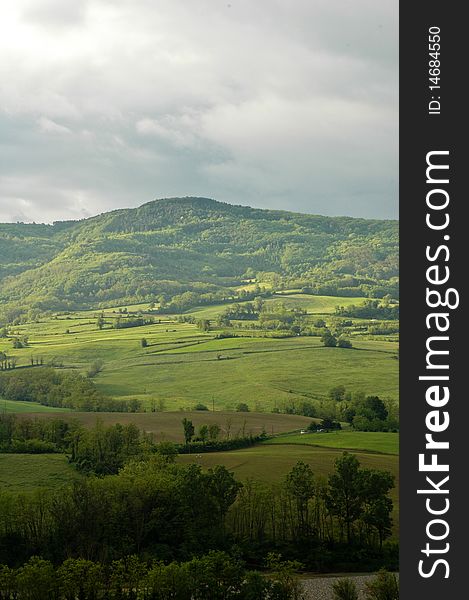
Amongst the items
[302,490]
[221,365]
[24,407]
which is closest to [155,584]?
[302,490]

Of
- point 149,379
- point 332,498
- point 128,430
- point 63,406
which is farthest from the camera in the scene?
point 149,379

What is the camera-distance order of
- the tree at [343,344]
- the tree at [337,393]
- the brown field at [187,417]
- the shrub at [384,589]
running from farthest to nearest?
the tree at [343,344], the tree at [337,393], the brown field at [187,417], the shrub at [384,589]

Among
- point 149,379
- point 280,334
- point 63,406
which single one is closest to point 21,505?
point 63,406

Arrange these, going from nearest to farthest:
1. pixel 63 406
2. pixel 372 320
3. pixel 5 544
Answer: pixel 5 544 → pixel 63 406 → pixel 372 320

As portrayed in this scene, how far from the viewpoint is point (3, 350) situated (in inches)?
6196

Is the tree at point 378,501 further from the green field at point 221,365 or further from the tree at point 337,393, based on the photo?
the tree at point 337,393

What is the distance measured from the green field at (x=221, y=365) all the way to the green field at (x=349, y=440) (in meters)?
24.8

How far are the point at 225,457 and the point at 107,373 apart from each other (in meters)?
68.2

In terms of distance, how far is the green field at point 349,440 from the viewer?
69.9m

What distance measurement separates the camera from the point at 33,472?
6128cm

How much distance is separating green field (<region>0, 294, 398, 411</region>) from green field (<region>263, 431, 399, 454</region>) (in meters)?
24.8

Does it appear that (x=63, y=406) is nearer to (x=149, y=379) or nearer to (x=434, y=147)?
(x=149, y=379)

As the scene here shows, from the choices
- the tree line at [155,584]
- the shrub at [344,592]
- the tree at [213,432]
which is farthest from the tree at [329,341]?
the shrub at [344,592]

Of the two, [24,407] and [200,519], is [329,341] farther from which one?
[200,519]
